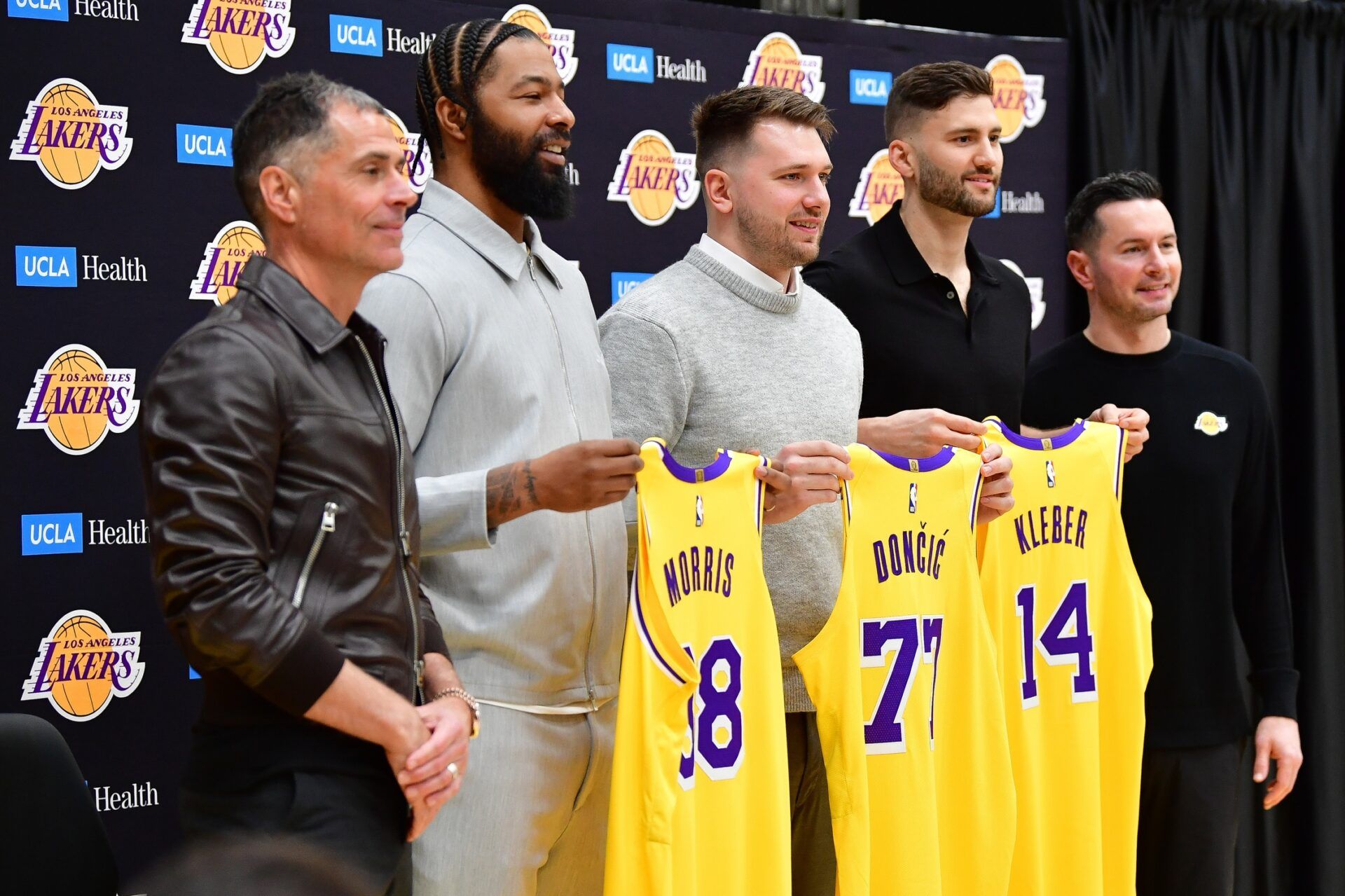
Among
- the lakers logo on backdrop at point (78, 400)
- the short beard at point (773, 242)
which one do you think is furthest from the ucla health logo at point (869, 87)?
the lakers logo on backdrop at point (78, 400)

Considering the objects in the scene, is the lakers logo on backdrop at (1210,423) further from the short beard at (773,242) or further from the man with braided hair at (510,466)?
the man with braided hair at (510,466)

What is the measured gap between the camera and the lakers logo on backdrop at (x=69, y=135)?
2.89 metres

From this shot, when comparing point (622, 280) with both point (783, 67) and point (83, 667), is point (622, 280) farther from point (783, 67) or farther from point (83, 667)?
point (83, 667)

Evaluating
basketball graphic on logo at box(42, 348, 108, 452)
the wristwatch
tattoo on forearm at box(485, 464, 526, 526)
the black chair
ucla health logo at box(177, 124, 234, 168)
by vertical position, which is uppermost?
ucla health logo at box(177, 124, 234, 168)

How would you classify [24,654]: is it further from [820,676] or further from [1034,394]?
[1034,394]

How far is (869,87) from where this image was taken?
390 centimetres

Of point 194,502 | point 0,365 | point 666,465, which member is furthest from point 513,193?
point 0,365

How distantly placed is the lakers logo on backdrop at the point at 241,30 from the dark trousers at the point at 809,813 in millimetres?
1941

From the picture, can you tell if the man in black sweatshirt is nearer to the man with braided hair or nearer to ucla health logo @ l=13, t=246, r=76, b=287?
the man with braided hair

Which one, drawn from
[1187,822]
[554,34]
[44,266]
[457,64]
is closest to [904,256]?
[457,64]

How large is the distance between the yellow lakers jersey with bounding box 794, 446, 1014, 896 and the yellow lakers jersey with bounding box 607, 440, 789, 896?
12cm

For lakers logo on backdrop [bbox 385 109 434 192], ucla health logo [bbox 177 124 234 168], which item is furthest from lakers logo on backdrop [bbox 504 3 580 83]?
ucla health logo [bbox 177 124 234 168]

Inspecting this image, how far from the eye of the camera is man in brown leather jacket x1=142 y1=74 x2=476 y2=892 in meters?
1.53

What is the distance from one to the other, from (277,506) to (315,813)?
372mm
